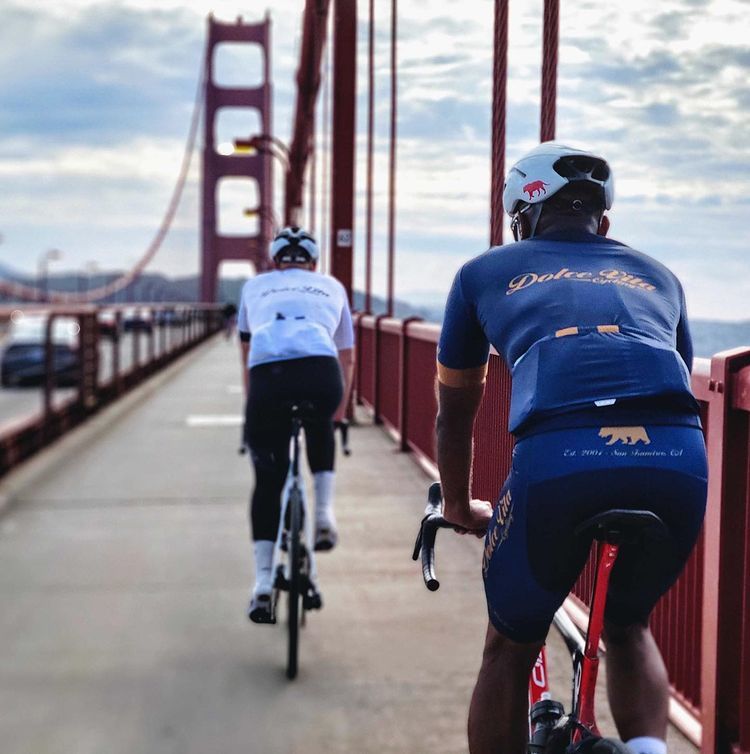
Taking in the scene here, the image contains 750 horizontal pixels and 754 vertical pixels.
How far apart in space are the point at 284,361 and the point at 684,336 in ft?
8.23

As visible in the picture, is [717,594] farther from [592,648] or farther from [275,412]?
[275,412]

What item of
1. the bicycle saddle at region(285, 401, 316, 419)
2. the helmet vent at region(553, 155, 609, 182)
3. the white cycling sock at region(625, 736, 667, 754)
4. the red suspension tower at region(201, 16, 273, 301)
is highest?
the red suspension tower at region(201, 16, 273, 301)

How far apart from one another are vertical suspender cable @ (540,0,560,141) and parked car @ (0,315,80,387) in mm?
5015

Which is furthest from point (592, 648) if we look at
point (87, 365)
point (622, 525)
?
point (87, 365)

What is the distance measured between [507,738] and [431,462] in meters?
6.38

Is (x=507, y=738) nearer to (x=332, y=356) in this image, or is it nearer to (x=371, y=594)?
(x=332, y=356)

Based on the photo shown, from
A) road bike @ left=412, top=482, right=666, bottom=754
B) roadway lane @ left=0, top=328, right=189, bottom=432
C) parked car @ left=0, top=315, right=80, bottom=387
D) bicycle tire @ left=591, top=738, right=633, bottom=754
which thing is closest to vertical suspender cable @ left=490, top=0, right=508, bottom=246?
road bike @ left=412, top=482, right=666, bottom=754

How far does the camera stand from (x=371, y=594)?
4973mm

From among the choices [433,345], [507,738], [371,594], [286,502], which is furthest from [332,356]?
[433,345]

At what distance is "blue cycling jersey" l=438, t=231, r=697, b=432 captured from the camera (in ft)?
5.74

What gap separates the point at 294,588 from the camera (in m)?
3.88

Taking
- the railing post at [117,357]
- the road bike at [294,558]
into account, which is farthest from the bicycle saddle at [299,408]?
the railing post at [117,357]

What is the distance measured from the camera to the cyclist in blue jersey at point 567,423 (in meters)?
1.74

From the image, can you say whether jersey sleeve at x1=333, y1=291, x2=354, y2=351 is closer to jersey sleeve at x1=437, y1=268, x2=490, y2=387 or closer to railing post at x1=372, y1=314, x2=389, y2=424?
jersey sleeve at x1=437, y1=268, x2=490, y2=387
